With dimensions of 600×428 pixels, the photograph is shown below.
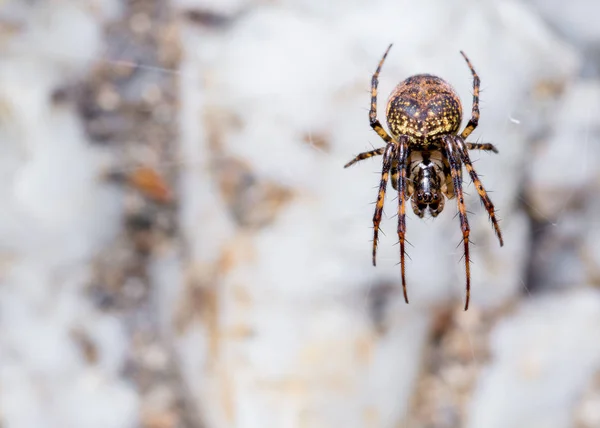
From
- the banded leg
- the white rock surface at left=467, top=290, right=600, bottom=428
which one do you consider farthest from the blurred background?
the banded leg

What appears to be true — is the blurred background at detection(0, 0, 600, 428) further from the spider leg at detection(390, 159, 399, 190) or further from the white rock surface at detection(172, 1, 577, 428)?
the spider leg at detection(390, 159, 399, 190)

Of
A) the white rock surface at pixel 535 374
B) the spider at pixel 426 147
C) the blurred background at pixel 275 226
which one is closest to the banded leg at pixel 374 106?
the spider at pixel 426 147

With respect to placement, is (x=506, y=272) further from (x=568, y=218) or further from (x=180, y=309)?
(x=180, y=309)

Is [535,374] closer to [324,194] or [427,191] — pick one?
[324,194]

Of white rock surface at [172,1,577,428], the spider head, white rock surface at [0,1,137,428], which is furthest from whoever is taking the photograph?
white rock surface at [0,1,137,428]

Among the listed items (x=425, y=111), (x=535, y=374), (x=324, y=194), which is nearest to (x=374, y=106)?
(x=425, y=111)

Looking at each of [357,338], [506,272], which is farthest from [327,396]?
[506,272]
